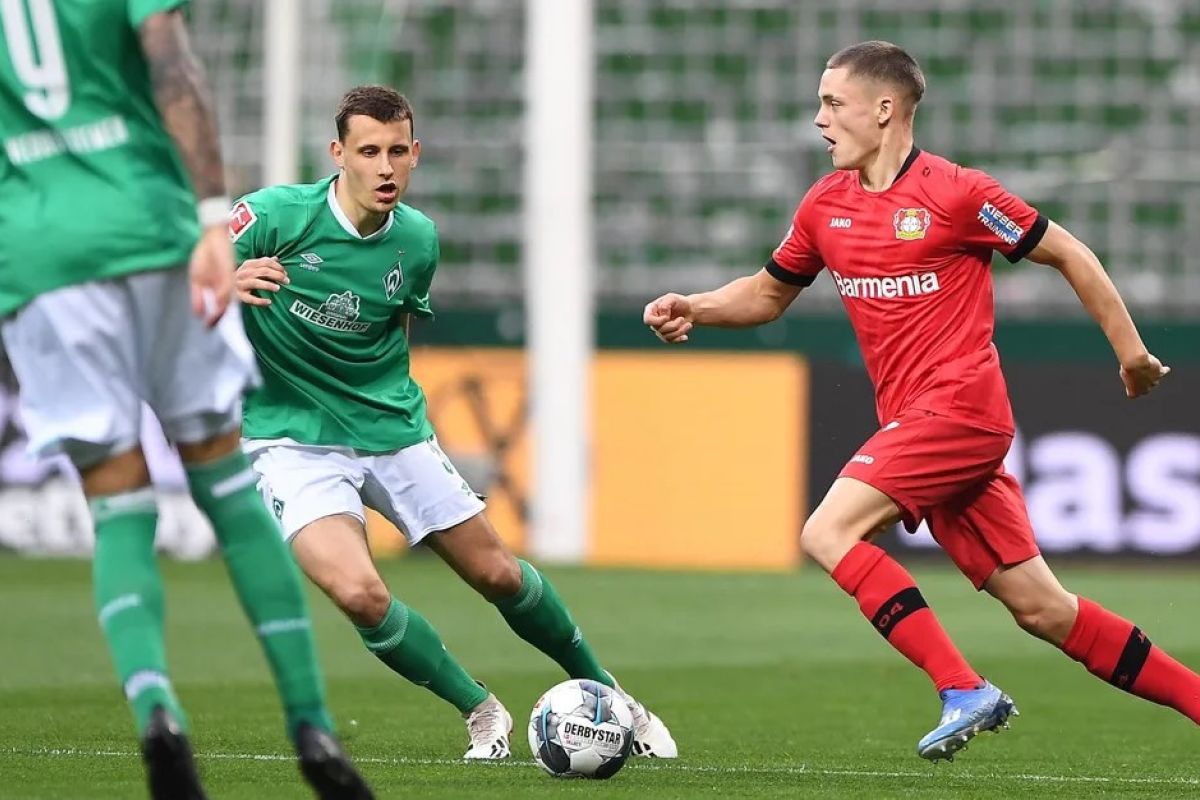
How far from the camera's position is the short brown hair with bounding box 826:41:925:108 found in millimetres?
6402

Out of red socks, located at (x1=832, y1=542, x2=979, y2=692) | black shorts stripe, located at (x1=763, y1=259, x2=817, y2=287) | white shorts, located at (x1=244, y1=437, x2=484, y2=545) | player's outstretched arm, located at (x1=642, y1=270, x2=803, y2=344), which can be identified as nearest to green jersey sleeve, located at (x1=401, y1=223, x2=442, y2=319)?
white shorts, located at (x1=244, y1=437, x2=484, y2=545)

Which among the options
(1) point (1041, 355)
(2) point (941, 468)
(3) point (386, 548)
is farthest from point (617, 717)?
(1) point (1041, 355)

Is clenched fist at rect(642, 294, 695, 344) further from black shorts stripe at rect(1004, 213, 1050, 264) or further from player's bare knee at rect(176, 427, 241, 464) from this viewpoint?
player's bare knee at rect(176, 427, 241, 464)

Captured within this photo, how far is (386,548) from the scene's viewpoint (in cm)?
1712

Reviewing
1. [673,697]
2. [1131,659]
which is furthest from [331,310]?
[673,697]

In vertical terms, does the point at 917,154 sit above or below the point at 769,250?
above

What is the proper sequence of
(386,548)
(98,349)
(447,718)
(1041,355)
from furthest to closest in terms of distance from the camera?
(1041,355) < (386,548) < (447,718) < (98,349)

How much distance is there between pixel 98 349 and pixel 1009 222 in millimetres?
2857

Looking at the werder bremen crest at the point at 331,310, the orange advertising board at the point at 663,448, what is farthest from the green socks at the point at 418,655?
the orange advertising board at the point at 663,448

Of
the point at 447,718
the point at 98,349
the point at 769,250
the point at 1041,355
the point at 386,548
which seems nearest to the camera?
the point at 98,349

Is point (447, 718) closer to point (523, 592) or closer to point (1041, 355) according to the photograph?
point (523, 592)

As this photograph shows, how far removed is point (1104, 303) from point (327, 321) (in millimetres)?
2258

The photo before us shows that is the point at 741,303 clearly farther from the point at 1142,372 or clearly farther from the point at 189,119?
the point at 189,119

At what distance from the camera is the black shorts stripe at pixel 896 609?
19.9 ft
